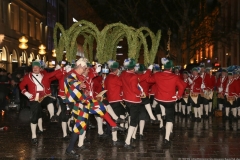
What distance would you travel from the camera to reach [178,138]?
→ 36.7 feet

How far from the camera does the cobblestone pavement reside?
9.02 meters

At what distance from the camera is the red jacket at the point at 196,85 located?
→ 1538 centimetres

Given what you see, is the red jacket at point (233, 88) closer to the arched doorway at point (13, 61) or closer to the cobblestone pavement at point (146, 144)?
the cobblestone pavement at point (146, 144)

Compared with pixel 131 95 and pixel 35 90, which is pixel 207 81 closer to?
pixel 131 95

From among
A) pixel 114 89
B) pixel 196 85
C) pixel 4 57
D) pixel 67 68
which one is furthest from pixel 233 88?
pixel 4 57

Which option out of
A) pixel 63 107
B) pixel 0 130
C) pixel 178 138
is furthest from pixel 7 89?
pixel 178 138

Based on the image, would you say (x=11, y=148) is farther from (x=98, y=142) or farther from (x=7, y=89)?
(x=7, y=89)

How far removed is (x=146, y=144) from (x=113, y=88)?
5.47ft

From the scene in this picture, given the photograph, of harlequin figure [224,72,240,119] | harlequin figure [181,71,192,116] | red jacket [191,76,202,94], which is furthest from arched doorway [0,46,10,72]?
harlequin figure [224,72,240,119]

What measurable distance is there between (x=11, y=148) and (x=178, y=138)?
4443mm

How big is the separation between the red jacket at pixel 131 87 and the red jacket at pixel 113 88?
0.49 meters

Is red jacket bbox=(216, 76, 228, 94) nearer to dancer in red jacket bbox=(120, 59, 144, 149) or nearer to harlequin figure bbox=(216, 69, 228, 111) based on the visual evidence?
harlequin figure bbox=(216, 69, 228, 111)

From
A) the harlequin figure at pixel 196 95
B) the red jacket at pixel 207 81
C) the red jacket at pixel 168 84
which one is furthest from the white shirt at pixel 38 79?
the red jacket at pixel 207 81

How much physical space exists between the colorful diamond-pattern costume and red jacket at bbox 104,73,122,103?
5.04 ft
